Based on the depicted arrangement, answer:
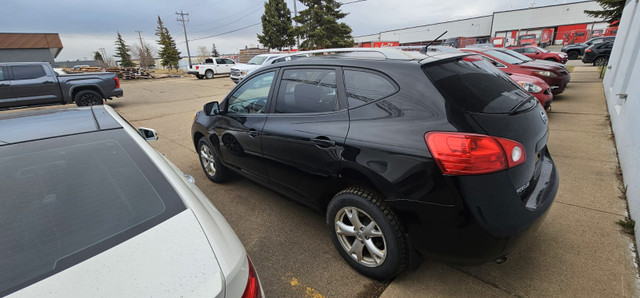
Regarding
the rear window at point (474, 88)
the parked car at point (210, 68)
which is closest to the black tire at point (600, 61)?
the rear window at point (474, 88)

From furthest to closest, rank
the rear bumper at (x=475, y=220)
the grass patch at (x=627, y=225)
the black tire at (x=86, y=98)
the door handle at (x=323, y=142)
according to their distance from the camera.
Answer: the black tire at (x=86, y=98)
the grass patch at (x=627, y=225)
the door handle at (x=323, y=142)
the rear bumper at (x=475, y=220)

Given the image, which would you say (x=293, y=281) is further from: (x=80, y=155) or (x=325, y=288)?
(x=80, y=155)

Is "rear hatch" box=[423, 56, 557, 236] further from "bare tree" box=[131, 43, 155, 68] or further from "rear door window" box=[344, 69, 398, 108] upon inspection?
"bare tree" box=[131, 43, 155, 68]

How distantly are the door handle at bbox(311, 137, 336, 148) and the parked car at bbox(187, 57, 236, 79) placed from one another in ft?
77.9

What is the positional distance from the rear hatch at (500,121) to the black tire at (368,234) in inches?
21.6

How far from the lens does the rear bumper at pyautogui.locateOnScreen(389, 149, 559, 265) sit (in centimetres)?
164

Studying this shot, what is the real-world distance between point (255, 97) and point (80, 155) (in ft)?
5.72

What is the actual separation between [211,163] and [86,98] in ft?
31.4

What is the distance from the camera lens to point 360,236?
7.00 feet

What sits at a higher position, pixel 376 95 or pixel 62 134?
pixel 376 95

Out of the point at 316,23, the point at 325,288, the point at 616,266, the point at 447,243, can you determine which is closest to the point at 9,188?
the point at 325,288

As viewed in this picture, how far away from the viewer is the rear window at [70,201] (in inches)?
44.2

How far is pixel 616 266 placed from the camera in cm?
A: 221

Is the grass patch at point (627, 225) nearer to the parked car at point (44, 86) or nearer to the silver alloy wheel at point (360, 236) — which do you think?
the silver alloy wheel at point (360, 236)
